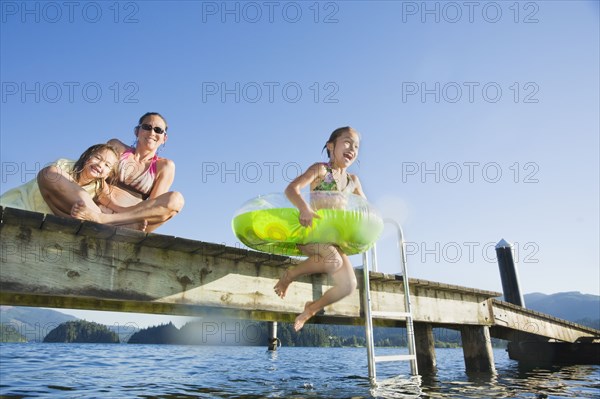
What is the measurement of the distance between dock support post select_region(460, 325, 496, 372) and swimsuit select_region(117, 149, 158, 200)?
8441 mm

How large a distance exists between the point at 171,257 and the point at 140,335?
152 meters

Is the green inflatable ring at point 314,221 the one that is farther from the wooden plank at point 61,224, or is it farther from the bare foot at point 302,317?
the wooden plank at point 61,224

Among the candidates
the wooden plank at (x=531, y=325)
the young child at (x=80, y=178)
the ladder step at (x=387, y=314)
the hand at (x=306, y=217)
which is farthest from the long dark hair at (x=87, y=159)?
the wooden plank at (x=531, y=325)

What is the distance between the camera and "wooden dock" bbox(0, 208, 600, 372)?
11.0 feet

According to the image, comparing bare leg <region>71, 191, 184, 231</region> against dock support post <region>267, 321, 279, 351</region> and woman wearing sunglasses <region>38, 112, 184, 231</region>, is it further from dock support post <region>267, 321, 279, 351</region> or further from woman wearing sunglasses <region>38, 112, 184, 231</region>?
dock support post <region>267, 321, 279, 351</region>

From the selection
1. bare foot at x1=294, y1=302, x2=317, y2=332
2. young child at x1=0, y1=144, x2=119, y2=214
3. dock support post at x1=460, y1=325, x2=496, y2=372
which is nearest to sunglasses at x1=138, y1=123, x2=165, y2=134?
young child at x1=0, y1=144, x2=119, y2=214

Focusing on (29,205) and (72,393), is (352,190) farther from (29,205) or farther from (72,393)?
(72,393)

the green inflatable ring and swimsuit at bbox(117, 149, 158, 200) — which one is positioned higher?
swimsuit at bbox(117, 149, 158, 200)

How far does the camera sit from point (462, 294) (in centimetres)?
860

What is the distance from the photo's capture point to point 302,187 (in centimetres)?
435

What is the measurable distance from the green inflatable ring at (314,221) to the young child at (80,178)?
1428 mm

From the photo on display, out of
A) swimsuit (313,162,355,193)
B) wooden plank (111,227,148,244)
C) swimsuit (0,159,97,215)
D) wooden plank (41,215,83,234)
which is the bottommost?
wooden plank (111,227,148,244)

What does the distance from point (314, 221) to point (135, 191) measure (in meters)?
2.00

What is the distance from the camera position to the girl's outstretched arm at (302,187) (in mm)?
4064
